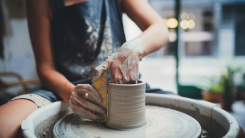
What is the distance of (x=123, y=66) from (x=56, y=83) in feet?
1.43

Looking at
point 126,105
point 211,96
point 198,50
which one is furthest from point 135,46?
point 198,50

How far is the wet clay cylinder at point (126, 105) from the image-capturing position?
2.12ft

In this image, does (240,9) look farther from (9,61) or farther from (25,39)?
(9,61)

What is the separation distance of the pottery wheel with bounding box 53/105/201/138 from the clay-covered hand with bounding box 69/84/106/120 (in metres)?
0.04

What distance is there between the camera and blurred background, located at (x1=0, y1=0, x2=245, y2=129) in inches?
111

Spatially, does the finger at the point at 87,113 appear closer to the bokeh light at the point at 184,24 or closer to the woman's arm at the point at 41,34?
the woman's arm at the point at 41,34

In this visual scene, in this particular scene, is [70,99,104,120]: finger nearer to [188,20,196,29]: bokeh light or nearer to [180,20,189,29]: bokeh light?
[180,20,189,29]: bokeh light

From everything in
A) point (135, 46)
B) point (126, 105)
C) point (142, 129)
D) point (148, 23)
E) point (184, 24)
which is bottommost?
→ point (142, 129)

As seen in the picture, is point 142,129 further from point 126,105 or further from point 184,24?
point 184,24

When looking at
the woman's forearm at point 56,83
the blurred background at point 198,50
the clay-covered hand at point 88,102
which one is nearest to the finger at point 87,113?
the clay-covered hand at point 88,102

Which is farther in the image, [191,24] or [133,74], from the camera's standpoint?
[191,24]

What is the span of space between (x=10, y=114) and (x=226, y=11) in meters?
4.50

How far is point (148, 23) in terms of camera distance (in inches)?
40.3

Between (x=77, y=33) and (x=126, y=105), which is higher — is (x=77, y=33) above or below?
above
